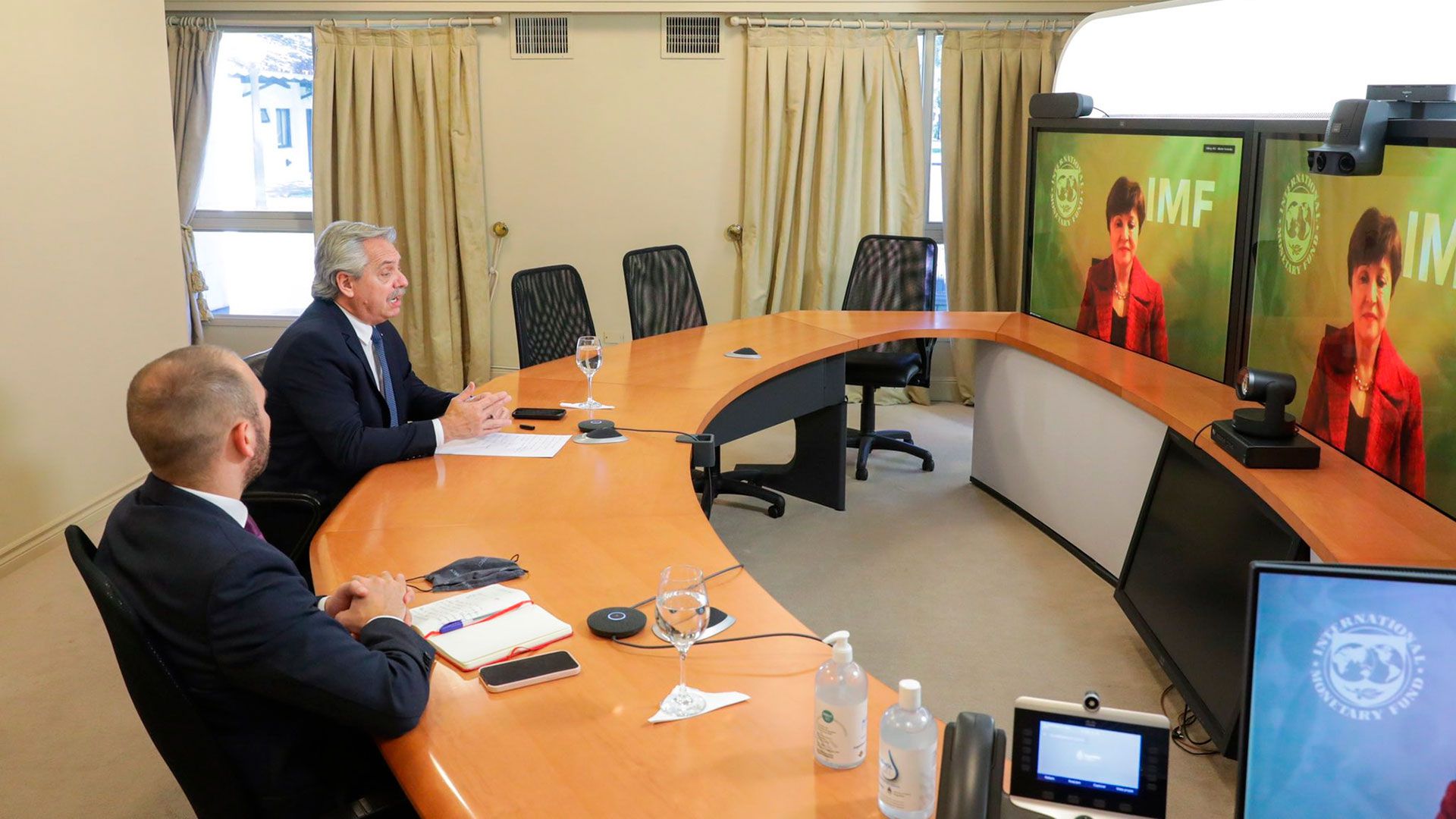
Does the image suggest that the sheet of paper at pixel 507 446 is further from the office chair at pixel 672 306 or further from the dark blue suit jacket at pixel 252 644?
the office chair at pixel 672 306

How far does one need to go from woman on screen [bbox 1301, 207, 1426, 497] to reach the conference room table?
67 mm

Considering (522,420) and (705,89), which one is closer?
(522,420)

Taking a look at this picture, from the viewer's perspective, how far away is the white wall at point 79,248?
13.1 ft

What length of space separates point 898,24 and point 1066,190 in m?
1.98

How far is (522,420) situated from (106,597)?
184 cm

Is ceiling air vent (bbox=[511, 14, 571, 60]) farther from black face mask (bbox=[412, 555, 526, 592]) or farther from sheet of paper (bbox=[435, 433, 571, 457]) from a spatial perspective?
black face mask (bbox=[412, 555, 526, 592])

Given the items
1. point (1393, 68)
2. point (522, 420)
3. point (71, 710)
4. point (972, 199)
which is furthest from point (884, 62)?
point (71, 710)

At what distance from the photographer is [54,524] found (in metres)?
4.24

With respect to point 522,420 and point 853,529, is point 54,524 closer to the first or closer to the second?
point 522,420

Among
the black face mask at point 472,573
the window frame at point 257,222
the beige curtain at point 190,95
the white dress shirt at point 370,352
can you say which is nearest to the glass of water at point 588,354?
the white dress shirt at point 370,352

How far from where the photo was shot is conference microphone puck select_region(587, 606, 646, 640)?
6.37 feet

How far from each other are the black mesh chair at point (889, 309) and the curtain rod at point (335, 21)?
2455 millimetres

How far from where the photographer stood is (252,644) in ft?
5.32

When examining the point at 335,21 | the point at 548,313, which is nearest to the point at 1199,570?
the point at 548,313
